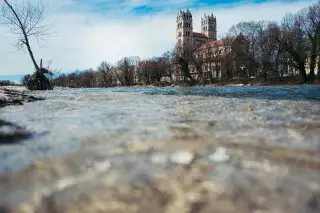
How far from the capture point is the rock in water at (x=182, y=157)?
222 centimetres

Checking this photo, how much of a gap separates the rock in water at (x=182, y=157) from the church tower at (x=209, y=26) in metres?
192

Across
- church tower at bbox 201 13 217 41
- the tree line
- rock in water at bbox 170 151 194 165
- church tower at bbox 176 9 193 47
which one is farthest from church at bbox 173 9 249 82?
church tower at bbox 201 13 217 41

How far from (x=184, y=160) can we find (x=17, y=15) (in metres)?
27.2

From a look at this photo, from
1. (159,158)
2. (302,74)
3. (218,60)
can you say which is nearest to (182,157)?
(159,158)

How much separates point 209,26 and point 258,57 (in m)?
126

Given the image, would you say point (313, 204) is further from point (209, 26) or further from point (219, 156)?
point (209, 26)

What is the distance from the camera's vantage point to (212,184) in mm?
1732

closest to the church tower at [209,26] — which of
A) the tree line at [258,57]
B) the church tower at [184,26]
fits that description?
the church tower at [184,26]

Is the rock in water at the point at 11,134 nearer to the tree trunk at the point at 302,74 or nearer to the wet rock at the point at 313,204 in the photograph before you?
the wet rock at the point at 313,204

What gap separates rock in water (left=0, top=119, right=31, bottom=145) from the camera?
3.14 m

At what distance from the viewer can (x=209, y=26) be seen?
190500mm

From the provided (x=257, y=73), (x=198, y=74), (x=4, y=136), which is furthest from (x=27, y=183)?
(x=198, y=74)

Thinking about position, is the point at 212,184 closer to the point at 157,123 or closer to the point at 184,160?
the point at 184,160

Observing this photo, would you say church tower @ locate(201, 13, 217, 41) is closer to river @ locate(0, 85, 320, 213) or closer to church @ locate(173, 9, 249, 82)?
church @ locate(173, 9, 249, 82)
